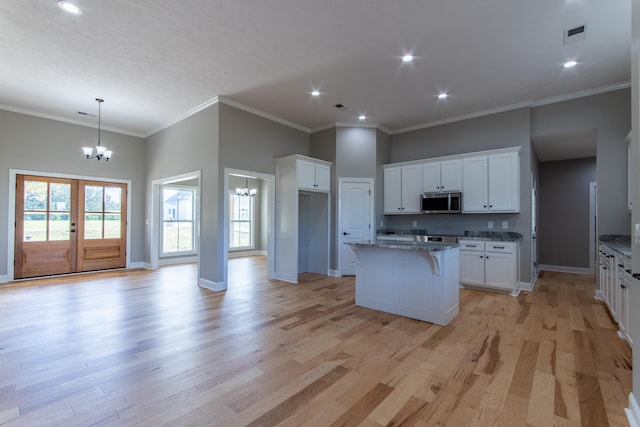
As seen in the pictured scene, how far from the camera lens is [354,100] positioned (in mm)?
5223

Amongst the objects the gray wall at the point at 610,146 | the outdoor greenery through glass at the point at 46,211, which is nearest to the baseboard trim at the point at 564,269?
the gray wall at the point at 610,146

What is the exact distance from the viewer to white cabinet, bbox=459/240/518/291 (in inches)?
189

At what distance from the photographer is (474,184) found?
5480mm

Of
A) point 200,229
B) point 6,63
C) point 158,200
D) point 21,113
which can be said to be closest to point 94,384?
point 200,229

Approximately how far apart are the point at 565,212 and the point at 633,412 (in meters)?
6.60

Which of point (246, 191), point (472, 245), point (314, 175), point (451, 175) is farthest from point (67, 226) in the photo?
point (472, 245)

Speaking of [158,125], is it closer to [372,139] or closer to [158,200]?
[158,200]

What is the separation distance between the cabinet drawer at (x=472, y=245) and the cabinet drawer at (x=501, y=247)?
0.35ft

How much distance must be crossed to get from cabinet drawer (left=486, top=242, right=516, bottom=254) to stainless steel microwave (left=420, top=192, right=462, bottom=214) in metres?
0.86

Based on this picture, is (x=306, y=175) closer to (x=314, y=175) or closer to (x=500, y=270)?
(x=314, y=175)

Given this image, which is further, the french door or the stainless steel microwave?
the french door

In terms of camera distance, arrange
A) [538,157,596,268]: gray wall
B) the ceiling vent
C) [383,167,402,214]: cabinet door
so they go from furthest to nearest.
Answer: [538,157,596,268]: gray wall, [383,167,402,214]: cabinet door, the ceiling vent

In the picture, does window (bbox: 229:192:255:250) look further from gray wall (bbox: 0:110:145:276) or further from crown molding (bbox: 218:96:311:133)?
crown molding (bbox: 218:96:311:133)

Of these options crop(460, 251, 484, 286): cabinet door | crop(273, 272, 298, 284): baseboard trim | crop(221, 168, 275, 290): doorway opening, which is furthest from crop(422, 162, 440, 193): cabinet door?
crop(221, 168, 275, 290): doorway opening
